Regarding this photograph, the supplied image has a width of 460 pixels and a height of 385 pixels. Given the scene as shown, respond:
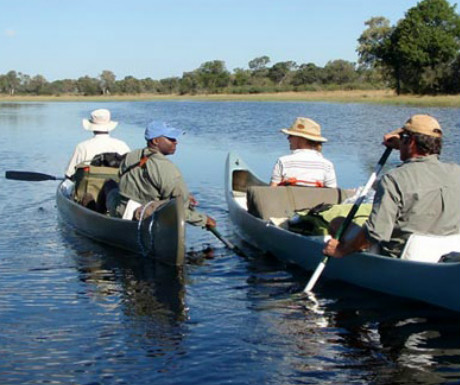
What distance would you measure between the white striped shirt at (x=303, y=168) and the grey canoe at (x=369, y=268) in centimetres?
61

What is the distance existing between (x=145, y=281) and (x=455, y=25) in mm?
54008

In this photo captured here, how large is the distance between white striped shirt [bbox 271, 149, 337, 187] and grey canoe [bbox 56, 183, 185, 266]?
156cm

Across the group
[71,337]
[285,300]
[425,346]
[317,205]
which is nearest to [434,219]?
[425,346]

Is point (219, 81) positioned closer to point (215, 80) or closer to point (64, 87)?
Answer: point (215, 80)

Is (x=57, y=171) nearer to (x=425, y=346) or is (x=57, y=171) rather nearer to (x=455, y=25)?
(x=425, y=346)

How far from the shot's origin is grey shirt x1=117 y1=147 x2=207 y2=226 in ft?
26.4

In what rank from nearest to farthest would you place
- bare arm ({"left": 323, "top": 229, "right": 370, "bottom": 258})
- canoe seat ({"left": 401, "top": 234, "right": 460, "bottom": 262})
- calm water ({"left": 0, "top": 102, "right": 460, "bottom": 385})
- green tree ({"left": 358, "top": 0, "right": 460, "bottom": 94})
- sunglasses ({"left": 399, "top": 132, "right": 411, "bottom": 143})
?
calm water ({"left": 0, "top": 102, "right": 460, "bottom": 385})
sunglasses ({"left": 399, "top": 132, "right": 411, "bottom": 143})
canoe seat ({"left": 401, "top": 234, "right": 460, "bottom": 262})
bare arm ({"left": 323, "top": 229, "right": 370, "bottom": 258})
green tree ({"left": 358, "top": 0, "right": 460, "bottom": 94})

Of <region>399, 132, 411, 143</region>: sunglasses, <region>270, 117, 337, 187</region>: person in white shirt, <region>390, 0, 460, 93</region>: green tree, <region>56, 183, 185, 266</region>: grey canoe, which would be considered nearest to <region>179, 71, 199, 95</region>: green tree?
<region>390, 0, 460, 93</region>: green tree

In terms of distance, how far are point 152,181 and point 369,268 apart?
2.62 metres

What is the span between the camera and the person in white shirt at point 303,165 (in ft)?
28.1

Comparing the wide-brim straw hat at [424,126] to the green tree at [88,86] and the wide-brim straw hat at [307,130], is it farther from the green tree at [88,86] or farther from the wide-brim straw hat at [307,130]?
the green tree at [88,86]

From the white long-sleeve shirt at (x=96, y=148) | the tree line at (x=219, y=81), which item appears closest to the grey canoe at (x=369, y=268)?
the white long-sleeve shirt at (x=96, y=148)

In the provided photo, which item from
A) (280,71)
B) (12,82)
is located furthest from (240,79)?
(12,82)

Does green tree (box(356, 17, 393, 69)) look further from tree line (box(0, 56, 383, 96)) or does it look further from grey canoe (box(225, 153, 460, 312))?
grey canoe (box(225, 153, 460, 312))
